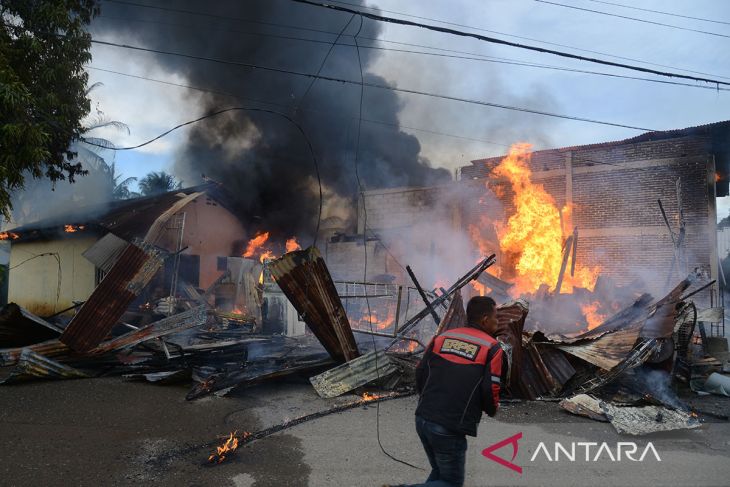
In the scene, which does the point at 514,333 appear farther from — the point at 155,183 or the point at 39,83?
the point at 155,183

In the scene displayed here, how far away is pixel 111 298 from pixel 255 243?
37.7 ft

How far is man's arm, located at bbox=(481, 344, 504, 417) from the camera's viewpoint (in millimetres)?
2867

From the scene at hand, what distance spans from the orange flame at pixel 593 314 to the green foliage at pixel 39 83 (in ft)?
45.1

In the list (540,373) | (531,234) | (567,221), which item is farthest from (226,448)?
(567,221)

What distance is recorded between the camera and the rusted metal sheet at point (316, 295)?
7395 millimetres

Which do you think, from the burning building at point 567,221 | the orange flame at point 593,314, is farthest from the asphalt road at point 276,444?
the burning building at point 567,221

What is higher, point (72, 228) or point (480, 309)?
point (72, 228)

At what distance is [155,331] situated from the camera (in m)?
8.35

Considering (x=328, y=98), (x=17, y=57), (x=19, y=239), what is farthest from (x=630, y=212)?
(x=19, y=239)

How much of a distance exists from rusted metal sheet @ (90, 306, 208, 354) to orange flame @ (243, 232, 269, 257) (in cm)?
1088

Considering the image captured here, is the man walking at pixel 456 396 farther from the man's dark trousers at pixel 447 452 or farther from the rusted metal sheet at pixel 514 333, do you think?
the rusted metal sheet at pixel 514 333

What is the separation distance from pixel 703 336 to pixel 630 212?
718 centimetres

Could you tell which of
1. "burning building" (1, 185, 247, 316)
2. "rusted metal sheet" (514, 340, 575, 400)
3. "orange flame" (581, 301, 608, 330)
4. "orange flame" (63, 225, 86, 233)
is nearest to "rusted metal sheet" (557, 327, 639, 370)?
"rusted metal sheet" (514, 340, 575, 400)

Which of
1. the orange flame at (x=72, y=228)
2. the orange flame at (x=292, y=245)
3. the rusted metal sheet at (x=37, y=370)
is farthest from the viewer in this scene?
the orange flame at (x=292, y=245)
